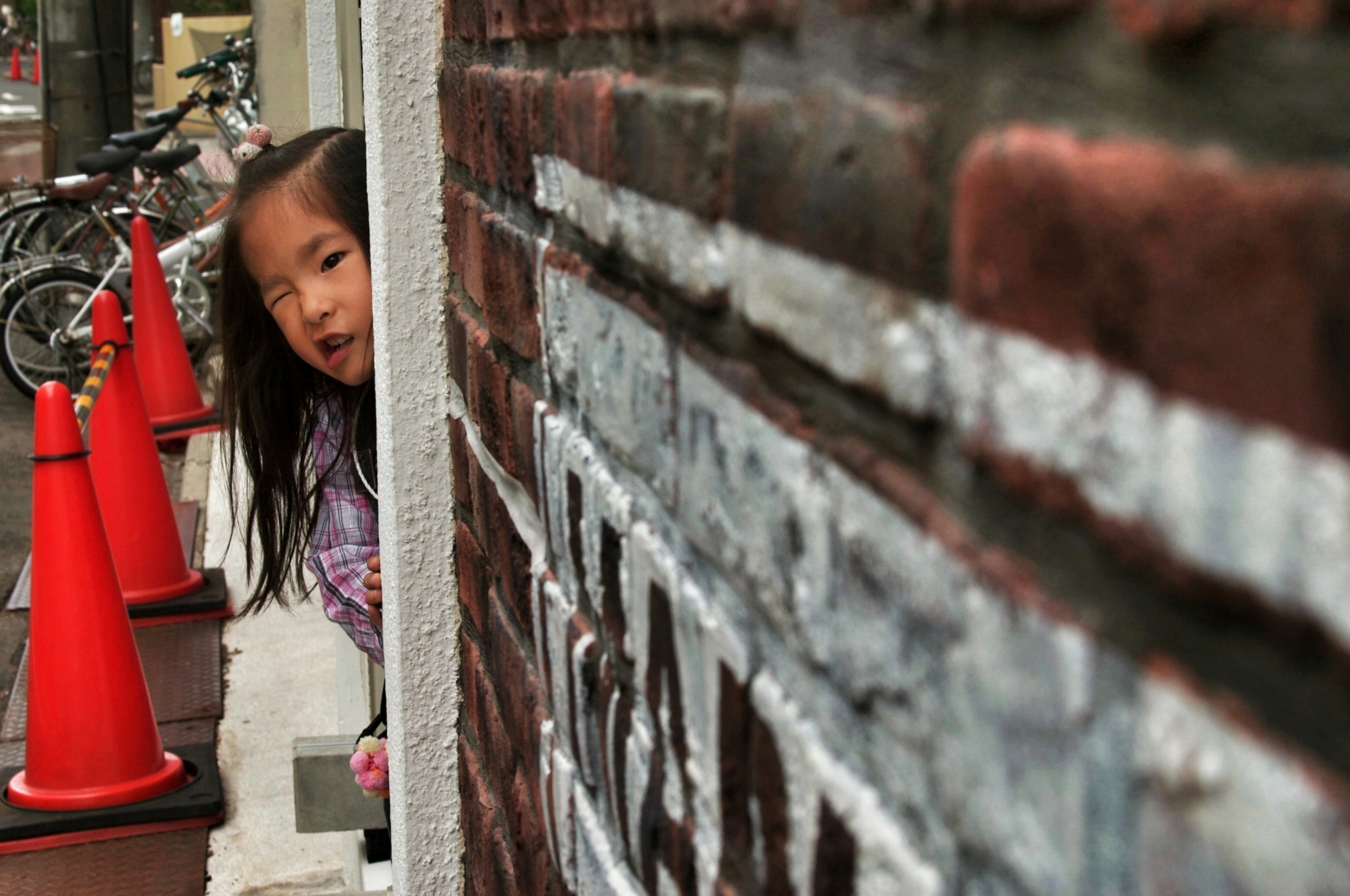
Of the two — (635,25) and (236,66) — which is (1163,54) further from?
(236,66)

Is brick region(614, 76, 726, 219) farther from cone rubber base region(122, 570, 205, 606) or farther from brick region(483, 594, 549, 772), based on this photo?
cone rubber base region(122, 570, 205, 606)

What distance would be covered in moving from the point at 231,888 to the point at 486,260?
2.64 m

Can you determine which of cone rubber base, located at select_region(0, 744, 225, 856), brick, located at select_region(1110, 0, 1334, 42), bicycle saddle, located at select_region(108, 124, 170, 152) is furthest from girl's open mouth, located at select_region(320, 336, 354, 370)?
bicycle saddle, located at select_region(108, 124, 170, 152)

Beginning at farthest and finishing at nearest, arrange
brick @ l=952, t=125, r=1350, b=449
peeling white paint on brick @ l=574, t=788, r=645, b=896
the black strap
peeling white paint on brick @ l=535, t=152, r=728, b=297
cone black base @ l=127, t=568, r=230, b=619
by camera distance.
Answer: cone black base @ l=127, t=568, r=230, b=619 < the black strap < peeling white paint on brick @ l=574, t=788, r=645, b=896 < peeling white paint on brick @ l=535, t=152, r=728, b=297 < brick @ l=952, t=125, r=1350, b=449

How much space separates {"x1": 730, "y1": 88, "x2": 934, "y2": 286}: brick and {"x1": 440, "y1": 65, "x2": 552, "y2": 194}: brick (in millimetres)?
451

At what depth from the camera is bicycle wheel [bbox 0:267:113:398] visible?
26.8 feet

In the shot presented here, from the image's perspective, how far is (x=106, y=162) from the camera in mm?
8562

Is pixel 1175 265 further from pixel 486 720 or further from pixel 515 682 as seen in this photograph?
pixel 486 720

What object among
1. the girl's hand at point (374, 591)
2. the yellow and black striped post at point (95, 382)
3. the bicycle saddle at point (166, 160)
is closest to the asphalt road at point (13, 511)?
the yellow and black striped post at point (95, 382)

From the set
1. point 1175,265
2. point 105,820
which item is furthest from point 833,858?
point 105,820

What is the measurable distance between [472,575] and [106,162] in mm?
7816

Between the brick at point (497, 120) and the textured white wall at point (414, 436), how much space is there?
7 cm

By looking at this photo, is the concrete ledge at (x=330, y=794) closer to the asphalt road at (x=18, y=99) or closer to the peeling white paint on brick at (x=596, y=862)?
the peeling white paint on brick at (x=596, y=862)

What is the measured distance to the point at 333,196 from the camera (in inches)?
106
